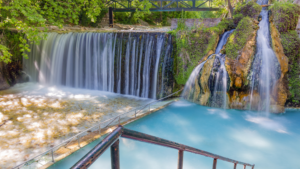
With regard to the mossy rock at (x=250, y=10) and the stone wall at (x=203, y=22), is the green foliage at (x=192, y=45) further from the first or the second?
the mossy rock at (x=250, y=10)

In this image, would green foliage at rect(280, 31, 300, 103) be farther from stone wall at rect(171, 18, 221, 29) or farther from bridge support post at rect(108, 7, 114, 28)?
bridge support post at rect(108, 7, 114, 28)

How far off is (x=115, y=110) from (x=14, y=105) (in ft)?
15.6

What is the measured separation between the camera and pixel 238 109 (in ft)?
29.3

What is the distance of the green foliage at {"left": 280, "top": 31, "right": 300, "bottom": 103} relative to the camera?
927 centimetres

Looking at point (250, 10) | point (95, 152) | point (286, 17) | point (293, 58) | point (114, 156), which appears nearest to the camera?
point (95, 152)

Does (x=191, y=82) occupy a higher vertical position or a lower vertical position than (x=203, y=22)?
lower

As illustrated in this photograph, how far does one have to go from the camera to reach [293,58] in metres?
9.39

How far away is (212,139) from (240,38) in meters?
5.21

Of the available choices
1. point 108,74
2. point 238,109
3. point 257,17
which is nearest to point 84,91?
point 108,74

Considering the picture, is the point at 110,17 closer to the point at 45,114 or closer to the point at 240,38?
the point at 45,114

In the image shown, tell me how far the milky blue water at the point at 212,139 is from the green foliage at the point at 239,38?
8.78 feet

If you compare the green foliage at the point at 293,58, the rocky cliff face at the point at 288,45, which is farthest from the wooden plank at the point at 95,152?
the green foliage at the point at 293,58

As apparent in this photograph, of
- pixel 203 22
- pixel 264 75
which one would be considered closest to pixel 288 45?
pixel 264 75

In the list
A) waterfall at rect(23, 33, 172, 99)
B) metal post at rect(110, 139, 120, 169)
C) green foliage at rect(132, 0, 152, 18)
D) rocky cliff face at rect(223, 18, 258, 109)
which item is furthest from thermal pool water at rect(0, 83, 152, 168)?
green foliage at rect(132, 0, 152, 18)
